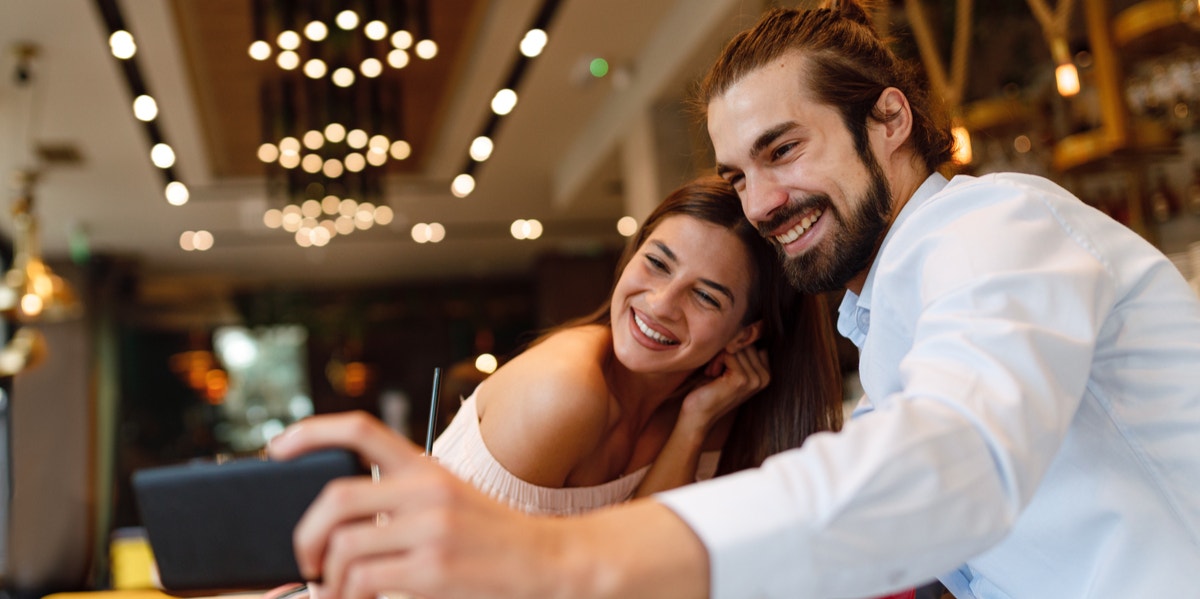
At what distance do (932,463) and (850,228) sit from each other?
2.41 ft

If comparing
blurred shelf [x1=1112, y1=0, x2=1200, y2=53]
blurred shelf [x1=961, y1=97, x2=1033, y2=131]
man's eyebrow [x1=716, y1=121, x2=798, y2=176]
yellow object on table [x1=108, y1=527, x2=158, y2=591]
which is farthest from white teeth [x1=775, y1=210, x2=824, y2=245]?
yellow object on table [x1=108, y1=527, x2=158, y2=591]

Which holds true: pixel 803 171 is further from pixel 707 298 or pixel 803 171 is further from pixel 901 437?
pixel 901 437

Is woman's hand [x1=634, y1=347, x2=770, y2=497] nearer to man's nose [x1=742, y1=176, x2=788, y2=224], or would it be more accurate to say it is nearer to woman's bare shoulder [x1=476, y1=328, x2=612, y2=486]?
woman's bare shoulder [x1=476, y1=328, x2=612, y2=486]

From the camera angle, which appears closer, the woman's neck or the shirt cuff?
the shirt cuff

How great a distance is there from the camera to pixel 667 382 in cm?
198

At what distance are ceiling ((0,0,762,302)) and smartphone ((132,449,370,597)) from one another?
2625 millimetres

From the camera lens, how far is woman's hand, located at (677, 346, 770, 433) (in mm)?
1817

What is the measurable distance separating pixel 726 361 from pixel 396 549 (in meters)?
1.37

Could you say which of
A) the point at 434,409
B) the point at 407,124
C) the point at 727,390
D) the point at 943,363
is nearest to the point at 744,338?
the point at 727,390

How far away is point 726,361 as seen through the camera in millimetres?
1892

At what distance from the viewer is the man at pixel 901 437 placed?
1.89 ft

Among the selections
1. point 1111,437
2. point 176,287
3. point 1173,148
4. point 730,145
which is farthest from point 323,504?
point 176,287

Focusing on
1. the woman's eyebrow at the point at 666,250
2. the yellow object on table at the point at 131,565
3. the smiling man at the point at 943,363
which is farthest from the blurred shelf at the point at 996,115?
the yellow object on table at the point at 131,565

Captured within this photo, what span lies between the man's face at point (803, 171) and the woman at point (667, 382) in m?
0.43
